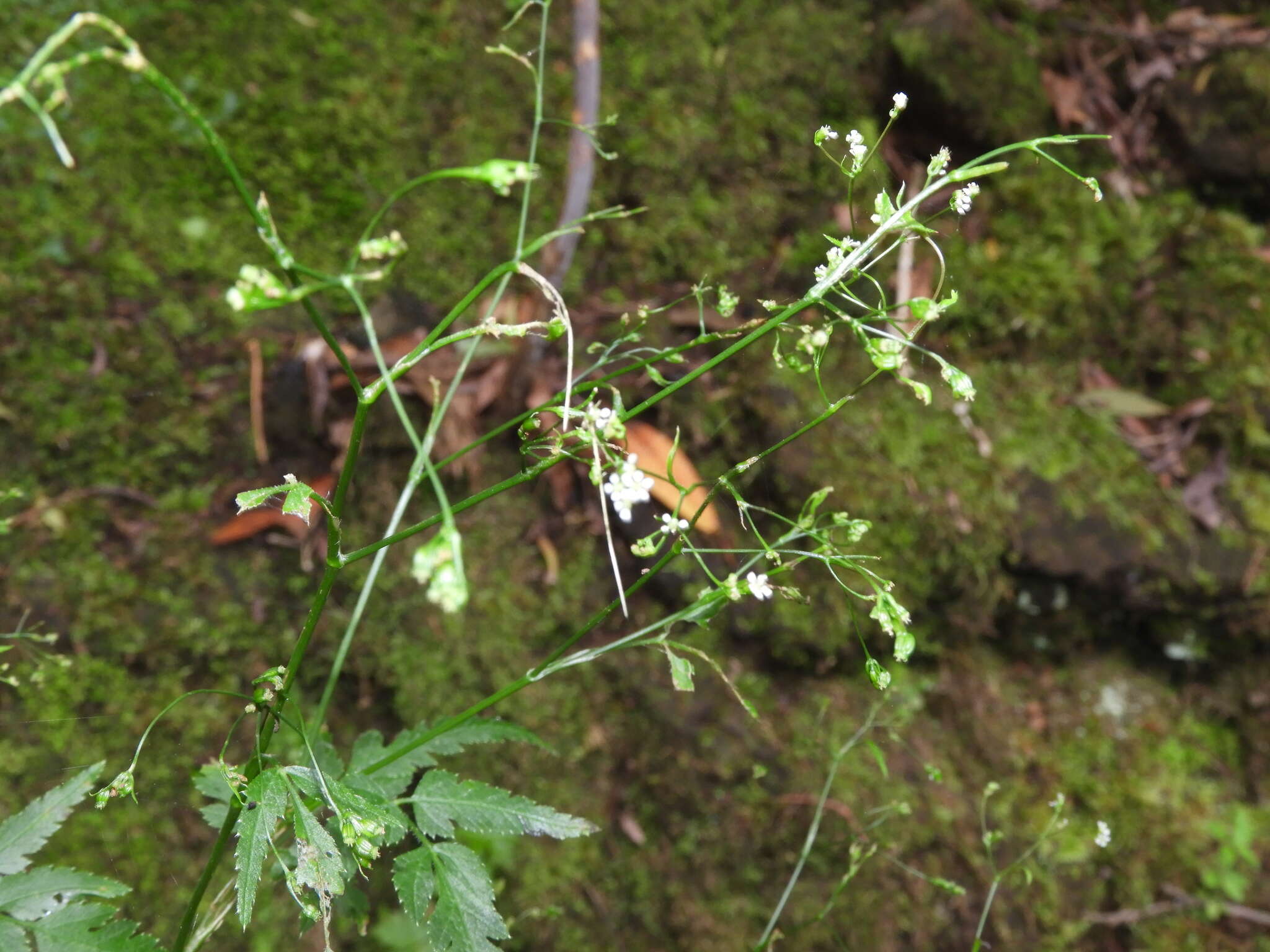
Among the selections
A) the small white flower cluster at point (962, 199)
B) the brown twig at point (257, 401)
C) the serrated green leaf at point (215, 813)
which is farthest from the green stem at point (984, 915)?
the brown twig at point (257, 401)

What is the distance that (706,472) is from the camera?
295cm

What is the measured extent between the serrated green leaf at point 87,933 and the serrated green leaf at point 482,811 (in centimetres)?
46

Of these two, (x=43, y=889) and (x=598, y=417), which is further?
(x=43, y=889)

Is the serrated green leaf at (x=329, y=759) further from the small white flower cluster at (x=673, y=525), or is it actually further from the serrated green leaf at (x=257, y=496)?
the small white flower cluster at (x=673, y=525)

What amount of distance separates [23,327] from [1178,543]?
4129 mm

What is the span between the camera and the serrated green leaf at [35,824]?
4.54ft

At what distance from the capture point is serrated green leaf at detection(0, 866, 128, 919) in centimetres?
134

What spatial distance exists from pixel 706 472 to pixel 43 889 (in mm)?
2119

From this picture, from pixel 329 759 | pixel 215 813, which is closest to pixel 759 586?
pixel 329 759

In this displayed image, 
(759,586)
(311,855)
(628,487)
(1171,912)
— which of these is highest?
(628,487)

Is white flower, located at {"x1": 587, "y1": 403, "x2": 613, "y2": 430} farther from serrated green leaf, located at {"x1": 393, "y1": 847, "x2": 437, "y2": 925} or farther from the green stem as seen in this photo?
the green stem

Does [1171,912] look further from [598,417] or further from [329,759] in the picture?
[598,417]

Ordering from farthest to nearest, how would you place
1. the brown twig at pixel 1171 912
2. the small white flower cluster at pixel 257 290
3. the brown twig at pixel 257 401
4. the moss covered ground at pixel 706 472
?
1. the brown twig at pixel 1171 912
2. the brown twig at pixel 257 401
3. the moss covered ground at pixel 706 472
4. the small white flower cluster at pixel 257 290

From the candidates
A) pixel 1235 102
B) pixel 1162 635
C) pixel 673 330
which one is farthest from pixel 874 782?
pixel 1235 102
